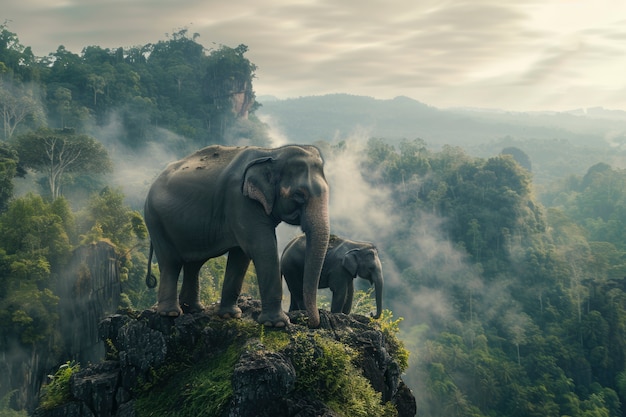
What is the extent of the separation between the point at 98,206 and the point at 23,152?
677 cm

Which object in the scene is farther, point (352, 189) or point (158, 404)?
point (352, 189)

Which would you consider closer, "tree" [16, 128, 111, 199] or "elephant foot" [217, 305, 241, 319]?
"elephant foot" [217, 305, 241, 319]

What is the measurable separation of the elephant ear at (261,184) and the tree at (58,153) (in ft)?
90.6

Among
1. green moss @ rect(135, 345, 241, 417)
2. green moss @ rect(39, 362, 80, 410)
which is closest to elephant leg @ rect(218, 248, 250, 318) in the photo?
green moss @ rect(135, 345, 241, 417)

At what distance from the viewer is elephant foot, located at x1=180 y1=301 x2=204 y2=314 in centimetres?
752

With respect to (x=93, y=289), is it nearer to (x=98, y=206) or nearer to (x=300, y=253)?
(x=98, y=206)

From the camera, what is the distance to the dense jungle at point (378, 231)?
23328mm

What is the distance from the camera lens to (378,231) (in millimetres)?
56469

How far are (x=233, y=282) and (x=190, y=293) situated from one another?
0.87m

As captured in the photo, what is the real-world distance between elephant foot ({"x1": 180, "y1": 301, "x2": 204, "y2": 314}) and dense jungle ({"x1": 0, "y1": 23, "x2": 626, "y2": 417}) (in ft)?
9.87

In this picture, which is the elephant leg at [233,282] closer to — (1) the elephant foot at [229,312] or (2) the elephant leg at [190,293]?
(1) the elephant foot at [229,312]

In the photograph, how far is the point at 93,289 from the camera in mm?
23438

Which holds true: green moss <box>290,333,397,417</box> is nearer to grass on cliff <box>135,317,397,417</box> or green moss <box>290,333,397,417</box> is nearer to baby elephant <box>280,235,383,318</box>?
grass on cliff <box>135,317,397,417</box>

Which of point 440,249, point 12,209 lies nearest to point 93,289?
point 12,209
